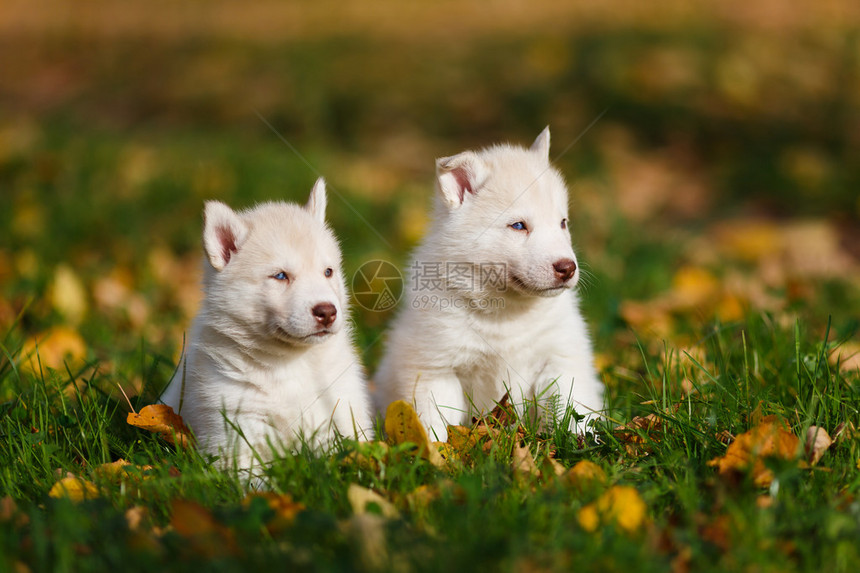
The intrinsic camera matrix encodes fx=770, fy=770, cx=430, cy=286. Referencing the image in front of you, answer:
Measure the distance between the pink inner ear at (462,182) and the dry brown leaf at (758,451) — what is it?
1.70 m

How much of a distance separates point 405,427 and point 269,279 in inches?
32.7

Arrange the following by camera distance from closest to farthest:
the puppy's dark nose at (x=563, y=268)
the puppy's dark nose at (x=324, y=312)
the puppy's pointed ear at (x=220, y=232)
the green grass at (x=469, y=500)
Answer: the green grass at (x=469, y=500)
the puppy's dark nose at (x=324, y=312)
the puppy's pointed ear at (x=220, y=232)
the puppy's dark nose at (x=563, y=268)

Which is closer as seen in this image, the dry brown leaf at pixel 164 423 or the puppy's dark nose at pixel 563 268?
the dry brown leaf at pixel 164 423

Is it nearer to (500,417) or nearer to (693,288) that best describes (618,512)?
(500,417)

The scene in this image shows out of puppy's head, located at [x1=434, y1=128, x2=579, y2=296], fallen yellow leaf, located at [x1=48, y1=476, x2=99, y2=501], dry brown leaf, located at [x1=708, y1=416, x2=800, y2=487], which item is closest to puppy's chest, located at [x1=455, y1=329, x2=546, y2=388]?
puppy's head, located at [x1=434, y1=128, x2=579, y2=296]

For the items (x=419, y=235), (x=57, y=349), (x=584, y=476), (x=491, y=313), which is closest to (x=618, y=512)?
(x=584, y=476)

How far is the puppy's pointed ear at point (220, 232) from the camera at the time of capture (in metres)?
3.21

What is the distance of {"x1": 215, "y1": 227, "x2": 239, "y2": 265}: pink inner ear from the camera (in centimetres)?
328

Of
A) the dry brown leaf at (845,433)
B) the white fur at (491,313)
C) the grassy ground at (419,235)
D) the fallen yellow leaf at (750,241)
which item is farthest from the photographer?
the fallen yellow leaf at (750,241)

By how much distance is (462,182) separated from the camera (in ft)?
12.6

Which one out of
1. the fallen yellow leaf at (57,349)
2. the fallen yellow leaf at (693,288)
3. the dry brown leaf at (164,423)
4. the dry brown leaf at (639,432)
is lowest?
the dry brown leaf at (639,432)

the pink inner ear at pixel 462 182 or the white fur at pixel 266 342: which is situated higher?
the pink inner ear at pixel 462 182

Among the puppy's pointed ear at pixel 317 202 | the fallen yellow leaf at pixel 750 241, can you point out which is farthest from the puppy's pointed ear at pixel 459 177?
the fallen yellow leaf at pixel 750 241

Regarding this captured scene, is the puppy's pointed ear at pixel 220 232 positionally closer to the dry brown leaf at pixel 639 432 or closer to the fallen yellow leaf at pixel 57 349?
the fallen yellow leaf at pixel 57 349
